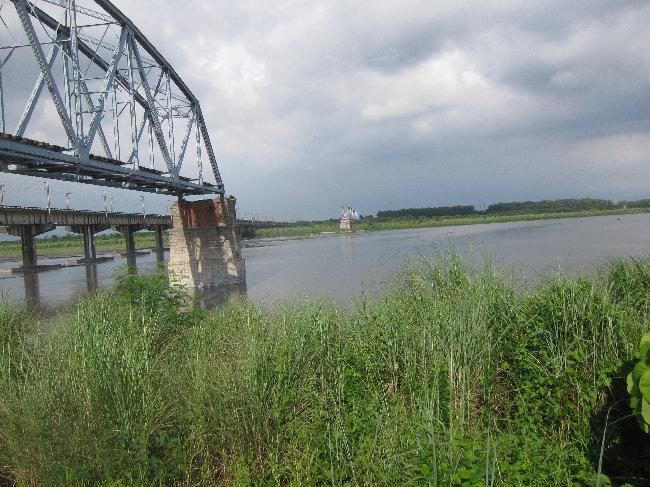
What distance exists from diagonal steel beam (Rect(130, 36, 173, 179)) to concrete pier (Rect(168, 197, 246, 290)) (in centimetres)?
824

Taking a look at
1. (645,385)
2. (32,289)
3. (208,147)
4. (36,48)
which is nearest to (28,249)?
(32,289)

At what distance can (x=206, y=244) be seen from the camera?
4119cm

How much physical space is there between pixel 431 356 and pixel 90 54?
3221cm

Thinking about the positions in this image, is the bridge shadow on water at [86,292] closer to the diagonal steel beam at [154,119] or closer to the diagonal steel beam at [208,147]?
the diagonal steel beam at [154,119]

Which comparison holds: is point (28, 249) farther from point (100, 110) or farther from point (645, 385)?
point (645, 385)

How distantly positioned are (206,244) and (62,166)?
861 inches

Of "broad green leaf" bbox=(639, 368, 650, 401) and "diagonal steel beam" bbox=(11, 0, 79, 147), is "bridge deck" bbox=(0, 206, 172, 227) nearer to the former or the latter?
"diagonal steel beam" bbox=(11, 0, 79, 147)

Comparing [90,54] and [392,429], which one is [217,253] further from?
[392,429]

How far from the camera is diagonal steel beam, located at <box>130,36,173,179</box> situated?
28203mm

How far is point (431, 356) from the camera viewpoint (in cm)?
613

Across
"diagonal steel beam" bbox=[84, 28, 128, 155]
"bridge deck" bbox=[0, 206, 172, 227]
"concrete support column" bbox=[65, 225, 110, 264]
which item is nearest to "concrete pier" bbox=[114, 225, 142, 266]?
"bridge deck" bbox=[0, 206, 172, 227]

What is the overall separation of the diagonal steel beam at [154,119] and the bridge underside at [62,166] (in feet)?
5.81

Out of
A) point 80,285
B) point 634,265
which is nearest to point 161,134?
point 80,285

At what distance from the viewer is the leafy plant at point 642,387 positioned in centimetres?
361
